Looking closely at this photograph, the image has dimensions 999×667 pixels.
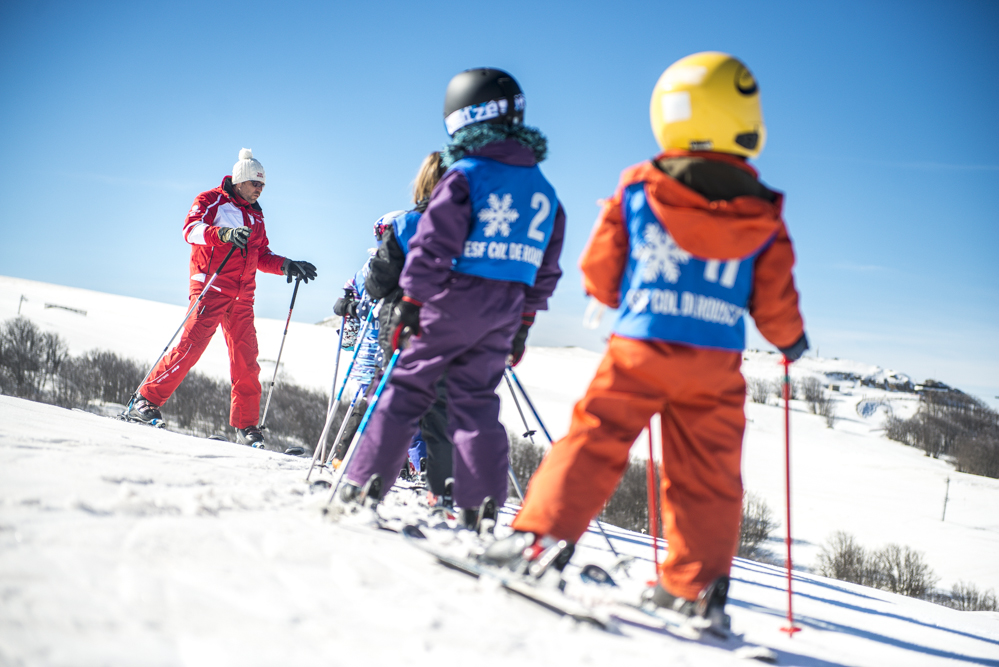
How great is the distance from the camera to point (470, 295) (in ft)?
9.80

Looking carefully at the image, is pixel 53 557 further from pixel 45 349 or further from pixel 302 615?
pixel 45 349

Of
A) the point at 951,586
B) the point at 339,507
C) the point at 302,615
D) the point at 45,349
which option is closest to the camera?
the point at 302,615

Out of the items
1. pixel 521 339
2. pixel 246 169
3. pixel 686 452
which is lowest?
pixel 686 452

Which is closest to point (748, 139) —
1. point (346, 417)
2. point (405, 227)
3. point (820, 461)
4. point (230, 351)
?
point (405, 227)

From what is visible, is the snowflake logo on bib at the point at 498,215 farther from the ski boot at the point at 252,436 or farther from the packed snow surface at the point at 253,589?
the ski boot at the point at 252,436

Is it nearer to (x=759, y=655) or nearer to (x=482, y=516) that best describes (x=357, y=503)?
(x=482, y=516)

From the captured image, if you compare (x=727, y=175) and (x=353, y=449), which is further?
(x=353, y=449)

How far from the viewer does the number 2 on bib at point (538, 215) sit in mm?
3084

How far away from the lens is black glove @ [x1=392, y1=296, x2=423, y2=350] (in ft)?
9.69

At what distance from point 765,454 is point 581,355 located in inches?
1605

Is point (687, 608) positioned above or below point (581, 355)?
below

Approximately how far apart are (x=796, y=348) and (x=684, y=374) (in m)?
0.65

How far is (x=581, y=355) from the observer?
6744 centimetres

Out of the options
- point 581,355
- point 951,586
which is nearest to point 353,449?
point 951,586
